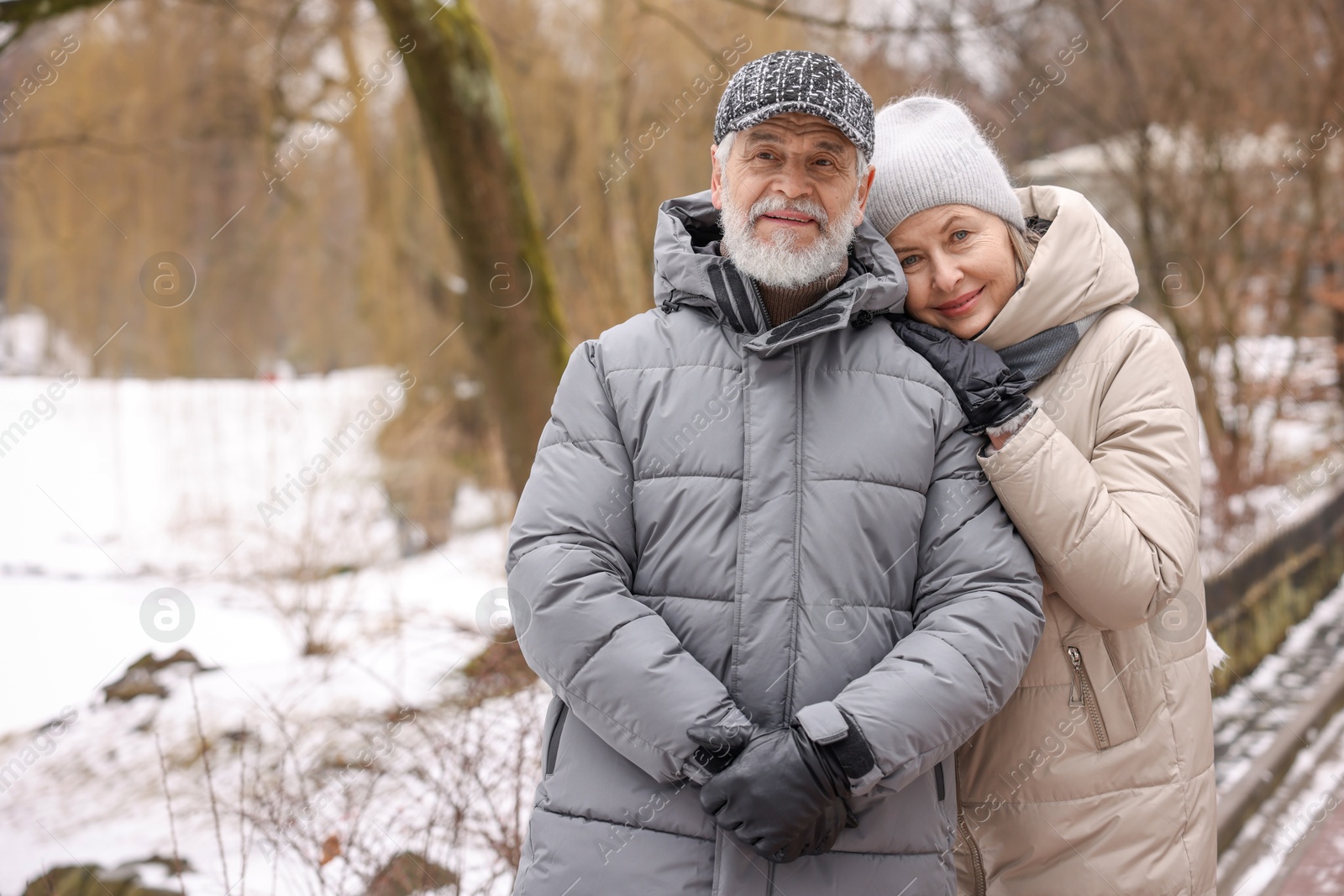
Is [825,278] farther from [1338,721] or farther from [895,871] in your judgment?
[1338,721]

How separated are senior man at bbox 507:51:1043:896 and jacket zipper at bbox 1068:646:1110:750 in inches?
10.4

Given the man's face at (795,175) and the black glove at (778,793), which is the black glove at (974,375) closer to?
the man's face at (795,175)

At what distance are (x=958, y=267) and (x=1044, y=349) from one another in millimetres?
240

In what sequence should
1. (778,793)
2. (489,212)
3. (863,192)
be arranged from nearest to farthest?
(778,793) < (863,192) < (489,212)

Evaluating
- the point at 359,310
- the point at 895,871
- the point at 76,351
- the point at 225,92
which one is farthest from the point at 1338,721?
the point at 76,351

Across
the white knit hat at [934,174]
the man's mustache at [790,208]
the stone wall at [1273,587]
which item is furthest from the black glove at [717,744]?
the stone wall at [1273,587]

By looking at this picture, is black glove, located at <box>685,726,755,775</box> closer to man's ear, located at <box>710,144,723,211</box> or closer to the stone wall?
man's ear, located at <box>710,144,723,211</box>

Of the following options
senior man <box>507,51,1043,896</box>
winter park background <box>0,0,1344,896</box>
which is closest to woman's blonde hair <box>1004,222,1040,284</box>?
senior man <box>507,51,1043,896</box>

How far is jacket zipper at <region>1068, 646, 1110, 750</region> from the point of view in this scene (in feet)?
6.32

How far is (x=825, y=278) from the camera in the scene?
6.49ft

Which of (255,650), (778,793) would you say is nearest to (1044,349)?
(778,793)

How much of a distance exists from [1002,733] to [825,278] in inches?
38.3

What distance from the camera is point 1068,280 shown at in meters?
2.00

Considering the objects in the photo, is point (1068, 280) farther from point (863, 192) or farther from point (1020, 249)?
point (863, 192)
